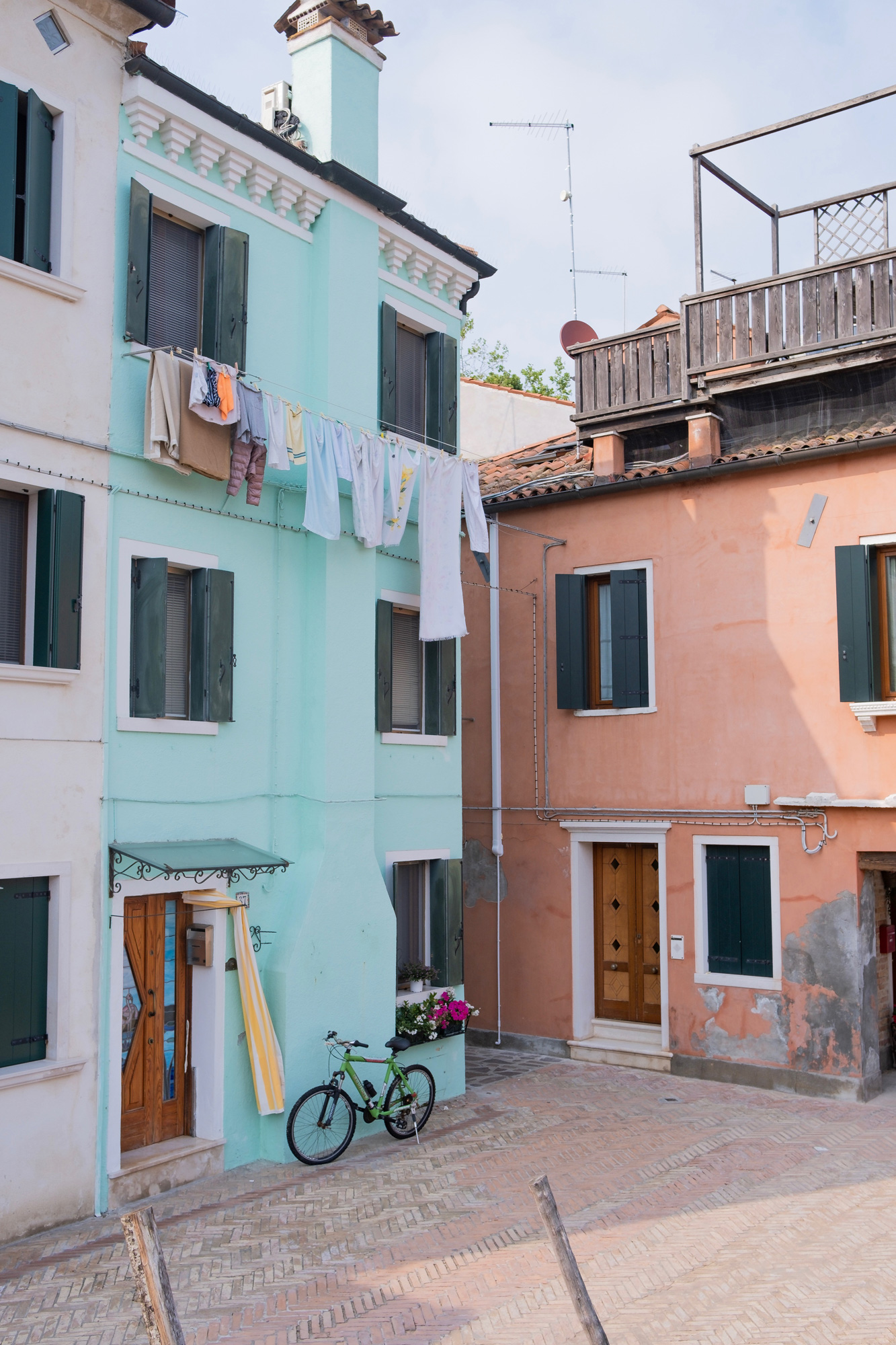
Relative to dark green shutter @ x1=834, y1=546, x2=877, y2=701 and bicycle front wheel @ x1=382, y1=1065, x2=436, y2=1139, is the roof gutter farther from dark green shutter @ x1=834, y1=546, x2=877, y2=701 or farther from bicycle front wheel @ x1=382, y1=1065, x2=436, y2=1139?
bicycle front wheel @ x1=382, y1=1065, x2=436, y2=1139

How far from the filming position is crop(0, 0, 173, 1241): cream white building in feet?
29.5

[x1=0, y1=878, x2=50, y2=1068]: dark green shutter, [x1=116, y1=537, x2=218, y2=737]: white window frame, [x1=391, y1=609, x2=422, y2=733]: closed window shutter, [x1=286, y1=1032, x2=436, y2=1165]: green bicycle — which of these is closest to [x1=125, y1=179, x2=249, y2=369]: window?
[x1=116, y1=537, x2=218, y2=737]: white window frame

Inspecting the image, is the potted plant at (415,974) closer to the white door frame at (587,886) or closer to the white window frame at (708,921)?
the white door frame at (587,886)

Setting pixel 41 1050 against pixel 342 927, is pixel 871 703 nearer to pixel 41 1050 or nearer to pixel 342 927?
pixel 342 927

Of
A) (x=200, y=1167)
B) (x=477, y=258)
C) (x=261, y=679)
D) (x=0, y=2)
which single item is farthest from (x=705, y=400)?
(x=200, y=1167)

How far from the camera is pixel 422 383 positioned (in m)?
14.0

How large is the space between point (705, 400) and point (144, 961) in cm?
958

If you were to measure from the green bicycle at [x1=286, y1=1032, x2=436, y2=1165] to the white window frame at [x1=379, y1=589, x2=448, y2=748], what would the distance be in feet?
10.3

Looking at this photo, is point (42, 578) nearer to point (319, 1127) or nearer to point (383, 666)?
point (383, 666)

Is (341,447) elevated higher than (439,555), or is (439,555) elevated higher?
(341,447)

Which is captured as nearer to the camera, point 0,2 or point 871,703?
point 0,2

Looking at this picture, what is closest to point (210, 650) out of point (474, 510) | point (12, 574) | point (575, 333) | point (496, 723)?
point (12, 574)

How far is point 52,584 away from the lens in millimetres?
9297

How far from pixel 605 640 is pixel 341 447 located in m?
5.51
